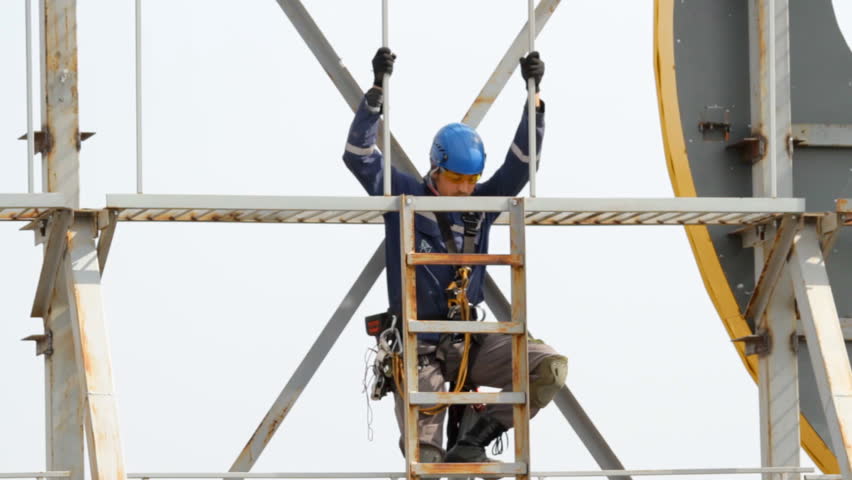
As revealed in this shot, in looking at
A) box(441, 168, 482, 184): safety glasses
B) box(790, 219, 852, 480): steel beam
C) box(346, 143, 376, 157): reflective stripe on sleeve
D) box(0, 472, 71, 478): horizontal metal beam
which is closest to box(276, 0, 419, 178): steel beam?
box(441, 168, 482, 184): safety glasses

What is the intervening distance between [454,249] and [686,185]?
84.0 inches

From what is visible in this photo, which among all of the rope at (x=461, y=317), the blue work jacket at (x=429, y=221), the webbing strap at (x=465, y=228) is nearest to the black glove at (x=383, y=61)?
the blue work jacket at (x=429, y=221)

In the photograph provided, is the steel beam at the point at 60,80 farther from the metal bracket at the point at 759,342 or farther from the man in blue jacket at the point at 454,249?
the metal bracket at the point at 759,342

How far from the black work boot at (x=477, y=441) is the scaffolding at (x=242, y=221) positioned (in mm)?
433

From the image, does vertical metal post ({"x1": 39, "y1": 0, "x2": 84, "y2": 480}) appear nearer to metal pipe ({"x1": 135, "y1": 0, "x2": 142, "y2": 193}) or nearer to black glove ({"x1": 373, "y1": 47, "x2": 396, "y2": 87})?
metal pipe ({"x1": 135, "y1": 0, "x2": 142, "y2": 193})

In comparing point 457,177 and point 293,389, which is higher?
point 457,177

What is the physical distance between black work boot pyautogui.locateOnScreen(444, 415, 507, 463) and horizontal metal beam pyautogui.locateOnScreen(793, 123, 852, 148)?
2.97 m

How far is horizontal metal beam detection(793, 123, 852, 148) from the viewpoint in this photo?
11.7 metres

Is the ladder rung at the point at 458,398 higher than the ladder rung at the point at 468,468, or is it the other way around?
the ladder rung at the point at 458,398

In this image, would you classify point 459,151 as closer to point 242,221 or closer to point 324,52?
point 242,221

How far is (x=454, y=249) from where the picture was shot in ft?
32.9

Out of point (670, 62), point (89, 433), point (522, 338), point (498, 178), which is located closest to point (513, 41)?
point (670, 62)

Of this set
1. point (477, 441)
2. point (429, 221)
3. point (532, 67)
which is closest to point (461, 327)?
point (429, 221)

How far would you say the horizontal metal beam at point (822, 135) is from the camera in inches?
460
